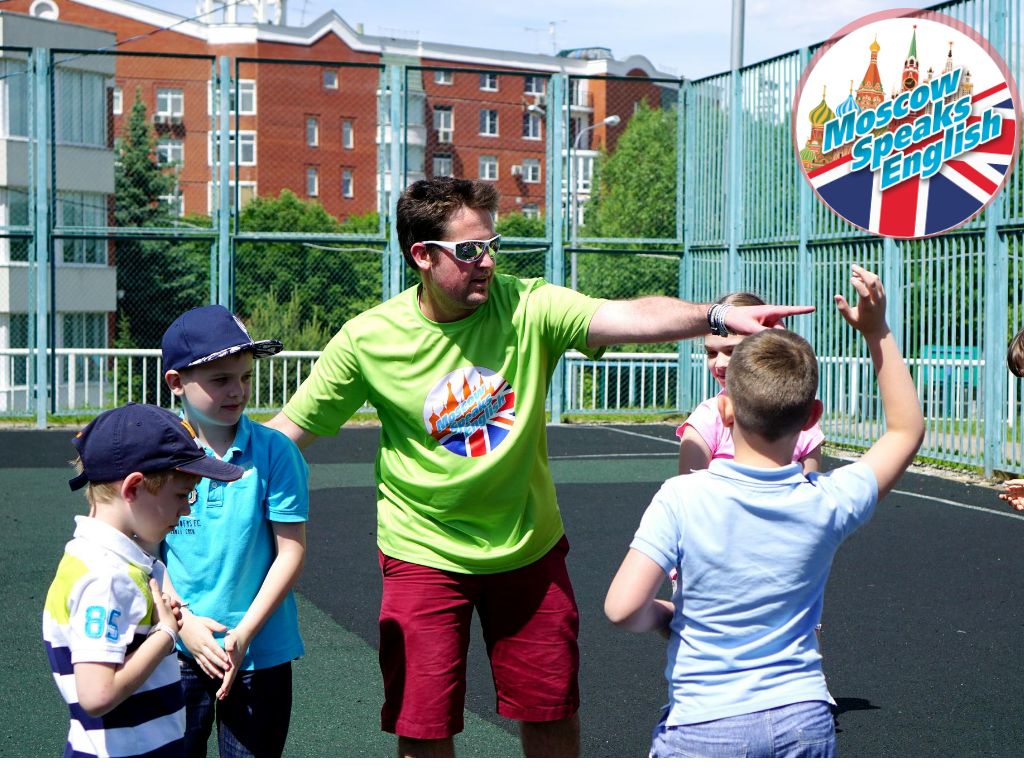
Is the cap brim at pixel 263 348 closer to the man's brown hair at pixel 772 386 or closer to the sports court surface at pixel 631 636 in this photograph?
the man's brown hair at pixel 772 386

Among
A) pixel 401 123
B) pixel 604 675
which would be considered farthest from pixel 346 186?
pixel 604 675

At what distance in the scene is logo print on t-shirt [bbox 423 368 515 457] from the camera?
3.88m

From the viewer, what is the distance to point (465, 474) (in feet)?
12.6

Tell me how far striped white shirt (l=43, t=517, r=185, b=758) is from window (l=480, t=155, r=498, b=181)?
7020 cm

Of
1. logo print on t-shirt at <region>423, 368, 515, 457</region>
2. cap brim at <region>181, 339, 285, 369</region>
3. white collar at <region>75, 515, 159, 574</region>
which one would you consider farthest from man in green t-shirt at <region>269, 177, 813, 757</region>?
white collar at <region>75, 515, 159, 574</region>

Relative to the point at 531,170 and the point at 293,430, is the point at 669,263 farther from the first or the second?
the point at 531,170

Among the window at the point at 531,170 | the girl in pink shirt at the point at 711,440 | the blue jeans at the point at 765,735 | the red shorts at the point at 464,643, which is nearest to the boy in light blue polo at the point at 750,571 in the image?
the blue jeans at the point at 765,735

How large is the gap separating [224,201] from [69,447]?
14.8ft

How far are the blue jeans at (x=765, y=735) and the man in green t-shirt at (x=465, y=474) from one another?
111cm

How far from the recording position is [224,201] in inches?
730

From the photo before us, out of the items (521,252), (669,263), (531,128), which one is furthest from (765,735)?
(531,128)

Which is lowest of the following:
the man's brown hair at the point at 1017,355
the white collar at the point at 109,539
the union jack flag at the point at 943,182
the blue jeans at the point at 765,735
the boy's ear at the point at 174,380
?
the blue jeans at the point at 765,735

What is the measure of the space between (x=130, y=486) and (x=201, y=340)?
74 centimetres

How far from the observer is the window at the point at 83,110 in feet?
126
